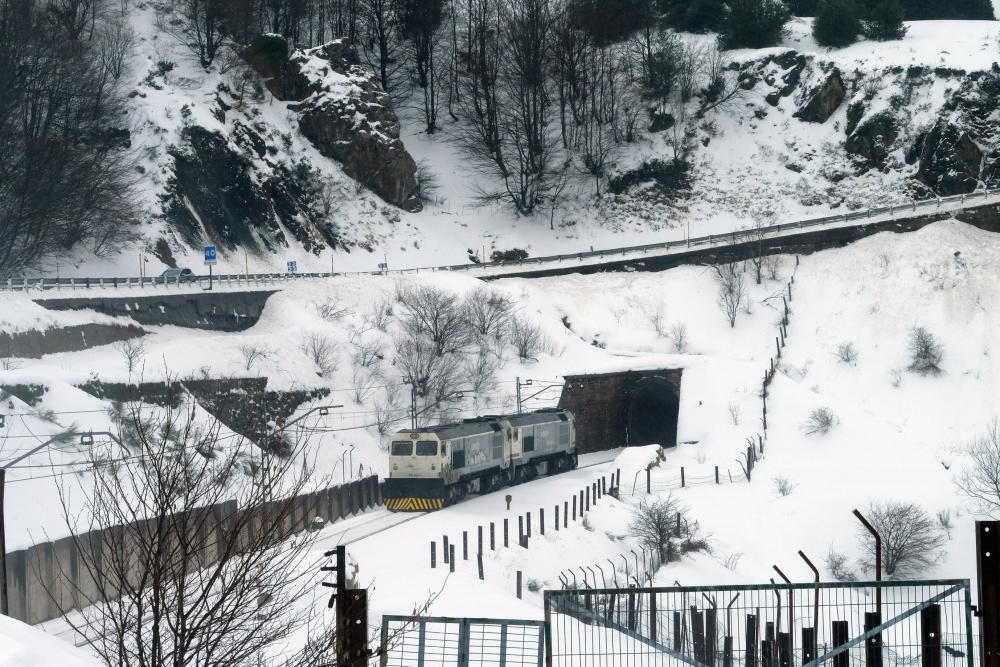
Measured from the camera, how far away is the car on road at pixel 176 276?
179ft

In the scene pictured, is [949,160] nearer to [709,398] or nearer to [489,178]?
[489,178]

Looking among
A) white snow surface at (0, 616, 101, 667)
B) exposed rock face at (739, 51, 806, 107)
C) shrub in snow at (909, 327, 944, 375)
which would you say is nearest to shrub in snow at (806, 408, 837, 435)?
shrub in snow at (909, 327, 944, 375)

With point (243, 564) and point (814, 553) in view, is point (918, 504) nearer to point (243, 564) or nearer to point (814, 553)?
point (814, 553)

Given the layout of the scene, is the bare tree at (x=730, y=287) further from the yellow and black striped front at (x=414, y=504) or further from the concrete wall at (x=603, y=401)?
the yellow and black striped front at (x=414, y=504)

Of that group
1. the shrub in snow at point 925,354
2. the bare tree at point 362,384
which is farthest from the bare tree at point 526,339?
the shrub in snow at point 925,354

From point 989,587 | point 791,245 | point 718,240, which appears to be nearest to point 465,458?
point 989,587

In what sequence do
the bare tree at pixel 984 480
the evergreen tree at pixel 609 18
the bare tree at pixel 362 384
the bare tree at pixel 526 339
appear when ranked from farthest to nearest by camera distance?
the evergreen tree at pixel 609 18, the bare tree at pixel 526 339, the bare tree at pixel 362 384, the bare tree at pixel 984 480

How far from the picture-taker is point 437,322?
57.3 meters

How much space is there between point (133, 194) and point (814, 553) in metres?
41.4

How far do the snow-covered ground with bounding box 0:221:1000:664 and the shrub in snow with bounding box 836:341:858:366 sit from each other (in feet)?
1.32

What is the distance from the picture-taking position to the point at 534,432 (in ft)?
151

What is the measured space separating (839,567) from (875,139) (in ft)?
167

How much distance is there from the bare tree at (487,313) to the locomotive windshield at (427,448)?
67.4 ft

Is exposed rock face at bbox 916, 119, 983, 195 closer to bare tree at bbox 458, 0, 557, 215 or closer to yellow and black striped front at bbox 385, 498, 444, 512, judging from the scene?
bare tree at bbox 458, 0, 557, 215
